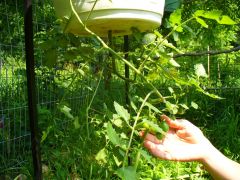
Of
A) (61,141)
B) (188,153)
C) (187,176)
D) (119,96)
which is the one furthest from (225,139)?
(188,153)

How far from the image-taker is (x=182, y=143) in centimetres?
147

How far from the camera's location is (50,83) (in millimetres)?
2713

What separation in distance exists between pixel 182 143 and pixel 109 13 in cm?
56

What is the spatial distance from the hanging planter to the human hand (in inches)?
13.9

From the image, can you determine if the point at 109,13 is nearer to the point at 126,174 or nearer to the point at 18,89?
the point at 126,174

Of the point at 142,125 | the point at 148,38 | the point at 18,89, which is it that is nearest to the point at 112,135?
the point at 142,125

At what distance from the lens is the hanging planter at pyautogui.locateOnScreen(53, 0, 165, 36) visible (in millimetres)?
1124

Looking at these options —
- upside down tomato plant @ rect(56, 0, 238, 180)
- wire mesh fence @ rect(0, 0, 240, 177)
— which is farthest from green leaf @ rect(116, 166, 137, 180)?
wire mesh fence @ rect(0, 0, 240, 177)

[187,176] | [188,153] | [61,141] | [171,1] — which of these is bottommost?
[187,176]

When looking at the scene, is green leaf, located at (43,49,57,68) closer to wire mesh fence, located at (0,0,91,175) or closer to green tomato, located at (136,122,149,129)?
→ green tomato, located at (136,122,149,129)

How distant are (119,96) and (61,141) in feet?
2.46

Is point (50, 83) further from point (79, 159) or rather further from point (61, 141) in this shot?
point (79, 159)

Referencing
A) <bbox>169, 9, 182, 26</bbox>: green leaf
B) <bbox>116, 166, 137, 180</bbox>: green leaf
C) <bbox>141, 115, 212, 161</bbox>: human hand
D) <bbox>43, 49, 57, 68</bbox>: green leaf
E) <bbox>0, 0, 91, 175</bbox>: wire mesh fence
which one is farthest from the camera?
<bbox>0, 0, 91, 175</bbox>: wire mesh fence

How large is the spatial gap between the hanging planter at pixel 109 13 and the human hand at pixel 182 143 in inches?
13.9
